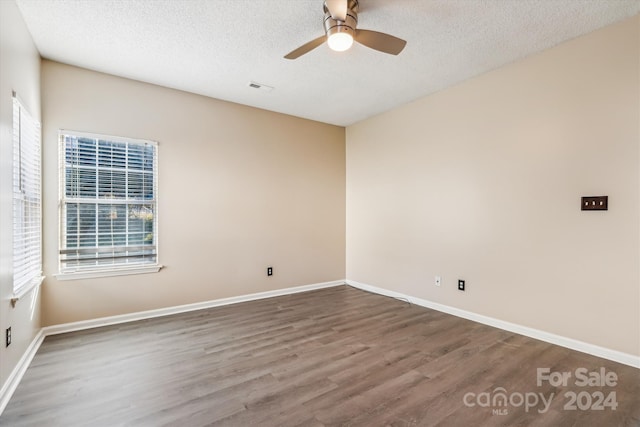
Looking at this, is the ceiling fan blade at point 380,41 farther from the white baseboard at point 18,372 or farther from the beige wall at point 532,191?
the white baseboard at point 18,372

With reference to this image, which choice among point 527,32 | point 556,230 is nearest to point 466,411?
point 556,230

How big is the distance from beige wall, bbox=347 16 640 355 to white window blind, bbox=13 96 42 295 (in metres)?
3.85

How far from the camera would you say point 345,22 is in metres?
2.09

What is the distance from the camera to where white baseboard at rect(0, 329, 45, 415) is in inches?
75.8

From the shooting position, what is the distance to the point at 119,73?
3305 mm

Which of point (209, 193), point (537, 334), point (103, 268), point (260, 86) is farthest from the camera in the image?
point (209, 193)

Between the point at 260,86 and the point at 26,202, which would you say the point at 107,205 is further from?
the point at 260,86

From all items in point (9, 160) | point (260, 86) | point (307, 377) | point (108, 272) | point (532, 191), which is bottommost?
point (307, 377)

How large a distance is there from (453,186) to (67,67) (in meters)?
4.41

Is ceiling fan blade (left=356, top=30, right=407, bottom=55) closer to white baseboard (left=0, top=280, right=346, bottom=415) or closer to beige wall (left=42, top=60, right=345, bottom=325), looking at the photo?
beige wall (left=42, top=60, right=345, bottom=325)

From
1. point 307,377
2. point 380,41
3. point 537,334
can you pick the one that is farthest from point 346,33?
point 537,334

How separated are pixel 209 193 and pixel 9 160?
199 cm

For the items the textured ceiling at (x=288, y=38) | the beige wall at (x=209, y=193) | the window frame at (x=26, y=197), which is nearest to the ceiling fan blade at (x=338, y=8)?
the textured ceiling at (x=288, y=38)

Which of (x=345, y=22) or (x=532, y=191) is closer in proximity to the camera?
(x=345, y=22)
